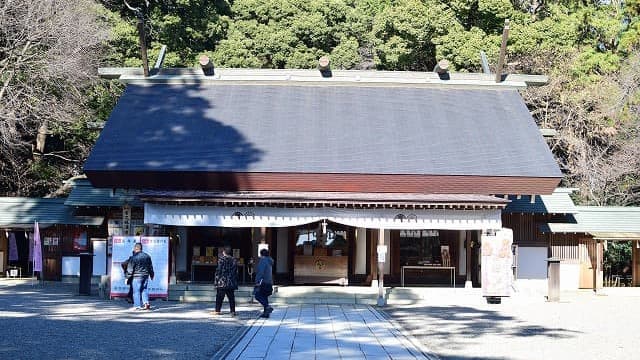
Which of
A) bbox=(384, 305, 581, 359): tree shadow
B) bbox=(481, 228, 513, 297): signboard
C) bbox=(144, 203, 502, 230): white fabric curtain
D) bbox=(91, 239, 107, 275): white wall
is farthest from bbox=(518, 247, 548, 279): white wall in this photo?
bbox=(91, 239, 107, 275): white wall

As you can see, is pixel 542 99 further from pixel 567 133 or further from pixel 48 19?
pixel 48 19

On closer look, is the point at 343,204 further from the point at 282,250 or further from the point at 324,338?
the point at 324,338

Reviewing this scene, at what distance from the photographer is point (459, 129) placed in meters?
26.0

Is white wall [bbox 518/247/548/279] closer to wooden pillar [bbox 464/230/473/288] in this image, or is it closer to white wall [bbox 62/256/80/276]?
wooden pillar [bbox 464/230/473/288]

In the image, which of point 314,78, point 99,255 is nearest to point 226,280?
point 99,255

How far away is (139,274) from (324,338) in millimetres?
6024

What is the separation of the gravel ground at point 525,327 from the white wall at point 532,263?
2.44 metres

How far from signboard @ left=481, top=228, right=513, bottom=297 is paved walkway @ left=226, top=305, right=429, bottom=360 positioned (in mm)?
3814

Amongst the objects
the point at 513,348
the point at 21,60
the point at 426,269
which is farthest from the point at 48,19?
the point at 513,348

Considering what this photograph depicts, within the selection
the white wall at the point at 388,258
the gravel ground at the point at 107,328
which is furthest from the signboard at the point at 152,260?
the white wall at the point at 388,258

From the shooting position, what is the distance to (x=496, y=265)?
21984mm

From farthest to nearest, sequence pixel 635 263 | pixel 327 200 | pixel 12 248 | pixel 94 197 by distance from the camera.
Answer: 1. pixel 12 248
2. pixel 635 263
3. pixel 94 197
4. pixel 327 200

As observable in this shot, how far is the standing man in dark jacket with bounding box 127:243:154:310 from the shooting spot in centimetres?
1881

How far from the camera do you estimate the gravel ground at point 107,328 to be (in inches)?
480
